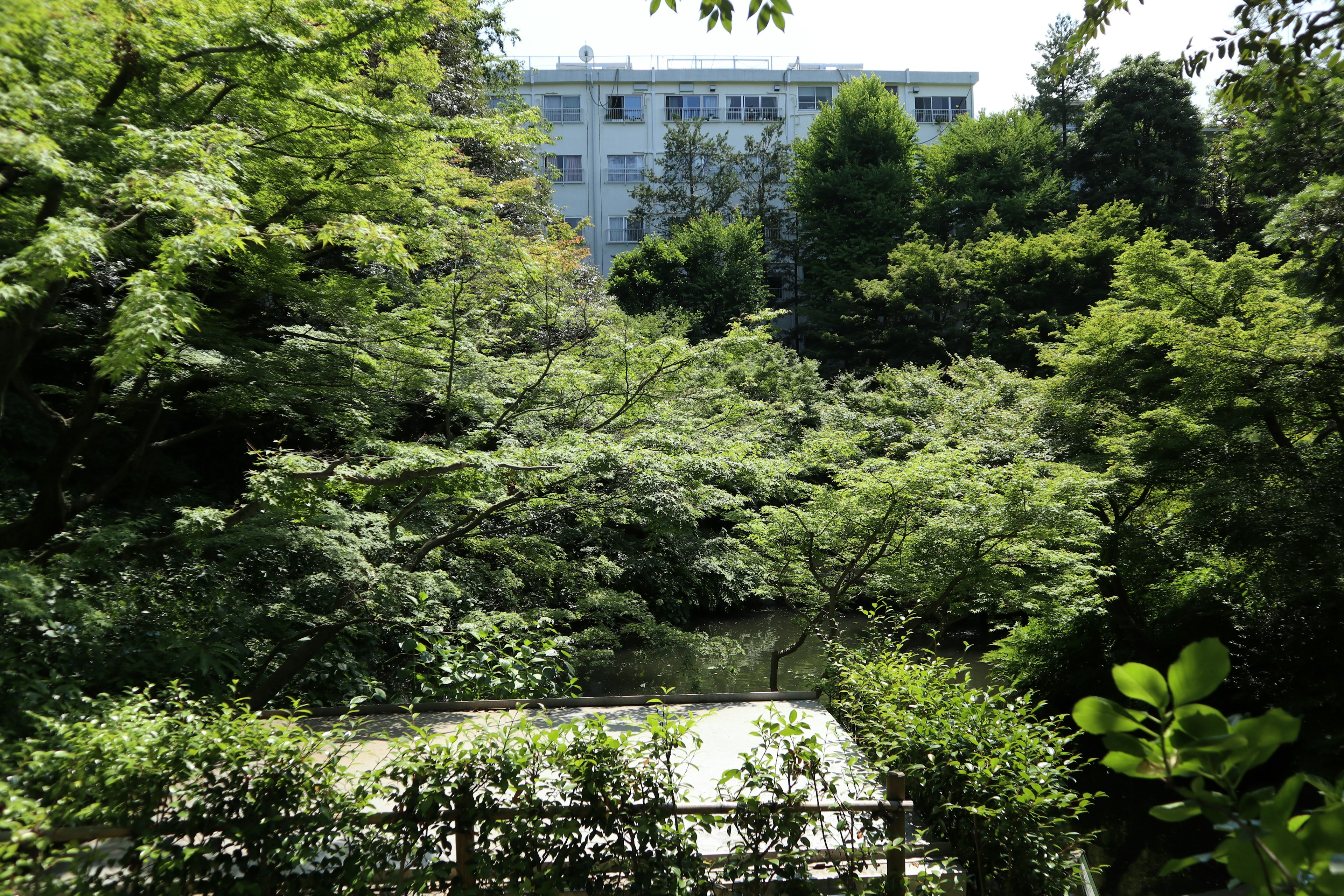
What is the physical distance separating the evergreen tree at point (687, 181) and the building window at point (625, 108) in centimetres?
264

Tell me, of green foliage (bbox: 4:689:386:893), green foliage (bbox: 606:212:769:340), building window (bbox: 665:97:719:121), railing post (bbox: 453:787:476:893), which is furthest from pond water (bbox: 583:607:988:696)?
building window (bbox: 665:97:719:121)

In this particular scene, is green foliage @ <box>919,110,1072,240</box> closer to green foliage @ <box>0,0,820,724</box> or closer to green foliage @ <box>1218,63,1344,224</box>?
green foliage @ <box>1218,63,1344,224</box>

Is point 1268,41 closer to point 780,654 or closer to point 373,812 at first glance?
point 373,812

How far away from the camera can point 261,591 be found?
6.55m

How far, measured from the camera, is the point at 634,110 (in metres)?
28.9

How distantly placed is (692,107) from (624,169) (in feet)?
11.5

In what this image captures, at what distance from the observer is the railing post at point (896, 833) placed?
10.1ft

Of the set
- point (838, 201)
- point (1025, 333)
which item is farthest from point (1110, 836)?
point (838, 201)

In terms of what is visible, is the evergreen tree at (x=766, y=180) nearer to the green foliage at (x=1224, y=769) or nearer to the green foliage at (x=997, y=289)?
the green foliage at (x=997, y=289)

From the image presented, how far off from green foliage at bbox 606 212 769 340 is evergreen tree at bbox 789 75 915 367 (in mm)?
2457

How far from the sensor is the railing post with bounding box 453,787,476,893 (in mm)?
2936

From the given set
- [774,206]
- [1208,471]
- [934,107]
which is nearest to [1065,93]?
[934,107]

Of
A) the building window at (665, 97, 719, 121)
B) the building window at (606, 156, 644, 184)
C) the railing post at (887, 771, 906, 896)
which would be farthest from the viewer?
the building window at (665, 97, 719, 121)

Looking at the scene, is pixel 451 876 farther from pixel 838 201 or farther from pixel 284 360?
pixel 838 201
